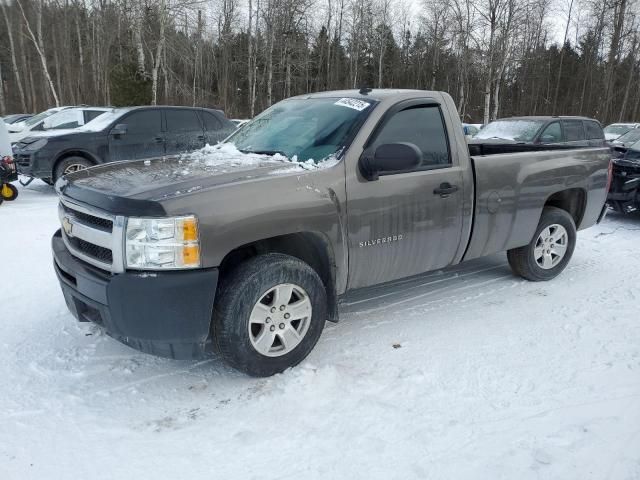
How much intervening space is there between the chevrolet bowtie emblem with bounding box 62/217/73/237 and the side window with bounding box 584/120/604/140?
38.4 feet

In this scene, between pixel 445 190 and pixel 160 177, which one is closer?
pixel 160 177

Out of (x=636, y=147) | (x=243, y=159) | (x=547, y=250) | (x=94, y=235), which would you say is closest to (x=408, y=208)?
(x=243, y=159)

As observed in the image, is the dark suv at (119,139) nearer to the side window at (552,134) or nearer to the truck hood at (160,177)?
the truck hood at (160,177)

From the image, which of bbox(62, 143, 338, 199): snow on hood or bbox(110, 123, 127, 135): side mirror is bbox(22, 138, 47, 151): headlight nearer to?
bbox(110, 123, 127, 135): side mirror

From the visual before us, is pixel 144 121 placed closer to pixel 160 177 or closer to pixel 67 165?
pixel 67 165

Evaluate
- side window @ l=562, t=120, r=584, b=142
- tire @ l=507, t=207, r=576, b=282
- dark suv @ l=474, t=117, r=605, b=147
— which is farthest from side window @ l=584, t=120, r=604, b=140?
tire @ l=507, t=207, r=576, b=282

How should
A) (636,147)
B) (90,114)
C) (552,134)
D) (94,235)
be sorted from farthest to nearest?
(90,114)
(552,134)
(636,147)
(94,235)

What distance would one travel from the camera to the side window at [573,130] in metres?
11.2

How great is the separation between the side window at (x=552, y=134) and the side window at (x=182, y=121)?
746 centimetres

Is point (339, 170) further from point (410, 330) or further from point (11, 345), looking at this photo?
point (11, 345)

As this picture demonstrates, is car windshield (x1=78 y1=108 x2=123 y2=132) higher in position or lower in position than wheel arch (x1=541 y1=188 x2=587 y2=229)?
higher

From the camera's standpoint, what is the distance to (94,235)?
3.04m

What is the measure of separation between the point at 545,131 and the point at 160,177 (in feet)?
32.2

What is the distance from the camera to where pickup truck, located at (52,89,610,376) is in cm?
285
